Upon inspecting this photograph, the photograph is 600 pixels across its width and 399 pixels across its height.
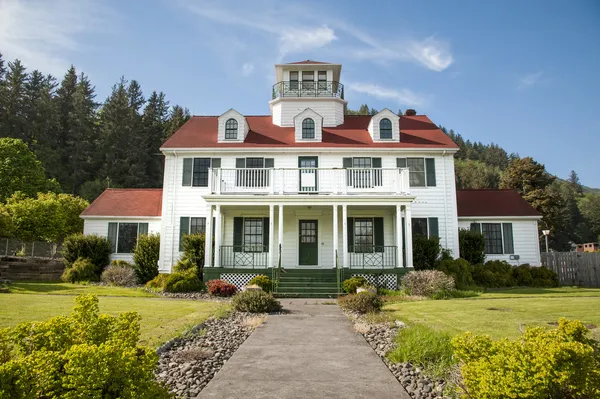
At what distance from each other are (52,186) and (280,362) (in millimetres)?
40917

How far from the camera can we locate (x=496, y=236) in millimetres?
22391

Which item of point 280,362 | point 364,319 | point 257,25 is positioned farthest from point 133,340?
point 257,25

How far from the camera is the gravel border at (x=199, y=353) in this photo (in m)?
5.24

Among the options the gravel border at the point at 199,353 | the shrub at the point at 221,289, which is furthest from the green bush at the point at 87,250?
the gravel border at the point at 199,353

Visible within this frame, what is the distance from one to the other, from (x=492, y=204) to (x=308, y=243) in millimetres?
10994

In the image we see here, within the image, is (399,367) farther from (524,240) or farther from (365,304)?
(524,240)

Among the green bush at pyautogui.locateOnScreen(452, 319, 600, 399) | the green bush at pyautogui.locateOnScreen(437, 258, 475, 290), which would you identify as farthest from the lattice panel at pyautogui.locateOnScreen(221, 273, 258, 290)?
the green bush at pyautogui.locateOnScreen(452, 319, 600, 399)

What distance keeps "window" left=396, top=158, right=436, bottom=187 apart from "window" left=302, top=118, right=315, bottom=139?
16.0 feet

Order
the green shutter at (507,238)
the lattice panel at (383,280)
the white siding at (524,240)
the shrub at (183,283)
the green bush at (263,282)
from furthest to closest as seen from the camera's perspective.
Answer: the green shutter at (507,238), the white siding at (524,240), the lattice panel at (383,280), the shrub at (183,283), the green bush at (263,282)

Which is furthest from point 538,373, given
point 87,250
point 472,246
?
point 87,250

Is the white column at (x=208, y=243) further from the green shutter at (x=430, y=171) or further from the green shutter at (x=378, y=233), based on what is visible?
the green shutter at (x=430, y=171)

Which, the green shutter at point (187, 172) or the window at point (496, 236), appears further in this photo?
the window at point (496, 236)

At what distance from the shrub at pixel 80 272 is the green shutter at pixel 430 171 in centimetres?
1785

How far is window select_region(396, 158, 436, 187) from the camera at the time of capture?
2156 cm
